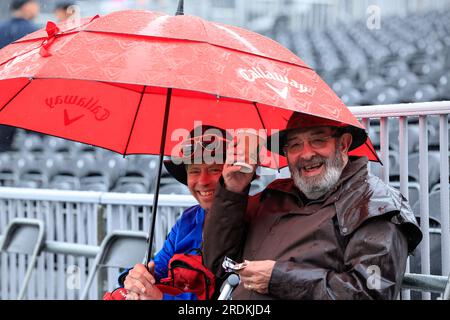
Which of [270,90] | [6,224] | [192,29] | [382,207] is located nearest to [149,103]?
[192,29]

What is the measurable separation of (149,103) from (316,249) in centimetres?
113

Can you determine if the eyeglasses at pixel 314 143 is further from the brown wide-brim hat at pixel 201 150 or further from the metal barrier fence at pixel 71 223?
the metal barrier fence at pixel 71 223

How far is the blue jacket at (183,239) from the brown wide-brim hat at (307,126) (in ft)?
1.34

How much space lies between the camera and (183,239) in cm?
273

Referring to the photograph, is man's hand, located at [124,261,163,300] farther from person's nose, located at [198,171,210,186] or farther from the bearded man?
person's nose, located at [198,171,210,186]

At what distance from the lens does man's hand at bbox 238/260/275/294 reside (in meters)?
2.21

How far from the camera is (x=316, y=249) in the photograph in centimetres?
223

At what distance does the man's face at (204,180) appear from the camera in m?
2.62

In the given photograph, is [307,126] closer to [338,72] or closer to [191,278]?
[191,278]

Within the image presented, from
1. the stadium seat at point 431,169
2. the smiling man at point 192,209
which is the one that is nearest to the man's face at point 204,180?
the smiling man at point 192,209

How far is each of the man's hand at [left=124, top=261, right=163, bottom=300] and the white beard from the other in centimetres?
62

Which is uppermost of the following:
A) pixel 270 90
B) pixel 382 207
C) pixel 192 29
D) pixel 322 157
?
pixel 192 29

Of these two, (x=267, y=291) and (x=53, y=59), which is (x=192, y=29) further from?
(x=267, y=291)

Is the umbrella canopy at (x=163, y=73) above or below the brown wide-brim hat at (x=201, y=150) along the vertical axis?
above
